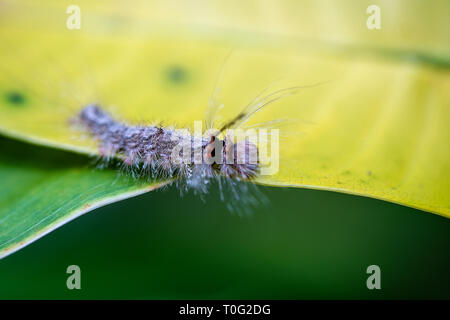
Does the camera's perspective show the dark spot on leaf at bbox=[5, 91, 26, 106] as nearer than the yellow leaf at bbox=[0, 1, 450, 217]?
No

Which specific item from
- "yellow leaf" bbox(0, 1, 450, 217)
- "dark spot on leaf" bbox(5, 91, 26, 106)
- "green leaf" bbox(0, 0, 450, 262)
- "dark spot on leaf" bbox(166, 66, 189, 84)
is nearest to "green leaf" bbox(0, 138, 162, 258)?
"green leaf" bbox(0, 0, 450, 262)

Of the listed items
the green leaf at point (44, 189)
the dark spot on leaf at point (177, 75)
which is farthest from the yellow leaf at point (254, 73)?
the green leaf at point (44, 189)

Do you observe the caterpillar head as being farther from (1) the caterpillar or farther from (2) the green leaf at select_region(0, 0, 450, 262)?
(2) the green leaf at select_region(0, 0, 450, 262)

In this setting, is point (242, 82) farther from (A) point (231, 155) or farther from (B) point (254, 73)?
(A) point (231, 155)

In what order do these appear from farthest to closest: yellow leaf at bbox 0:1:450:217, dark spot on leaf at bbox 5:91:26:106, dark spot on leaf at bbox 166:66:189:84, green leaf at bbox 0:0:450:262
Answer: dark spot on leaf at bbox 166:66:189:84
dark spot on leaf at bbox 5:91:26:106
yellow leaf at bbox 0:1:450:217
green leaf at bbox 0:0:450:262

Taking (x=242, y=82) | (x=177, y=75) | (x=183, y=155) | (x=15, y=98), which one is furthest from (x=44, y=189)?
(x=242, y=82)

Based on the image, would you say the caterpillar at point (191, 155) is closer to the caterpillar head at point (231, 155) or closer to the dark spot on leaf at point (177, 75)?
the caterpillar head at point (231, 155)
